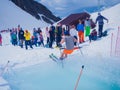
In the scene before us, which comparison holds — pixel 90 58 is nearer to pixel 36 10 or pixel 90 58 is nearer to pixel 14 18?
pixel 14 18

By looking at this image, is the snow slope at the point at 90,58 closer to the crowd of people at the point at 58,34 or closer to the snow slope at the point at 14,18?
the crowd of people at the point at 58,34

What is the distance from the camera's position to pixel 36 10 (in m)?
53.8

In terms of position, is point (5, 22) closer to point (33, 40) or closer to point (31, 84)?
point (33, 40)

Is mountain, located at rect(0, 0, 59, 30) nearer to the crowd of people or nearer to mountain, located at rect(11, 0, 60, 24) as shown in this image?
mountain, located at rect(11, 0, 60, 24)

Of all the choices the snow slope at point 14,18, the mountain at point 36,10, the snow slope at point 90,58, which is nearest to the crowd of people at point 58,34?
the snow slope at point 90,58

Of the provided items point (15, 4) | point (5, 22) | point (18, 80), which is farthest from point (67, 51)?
point (15, 4)

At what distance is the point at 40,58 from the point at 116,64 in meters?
2.65

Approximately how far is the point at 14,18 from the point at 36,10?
44.1 feet

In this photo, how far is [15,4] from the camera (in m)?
47.6

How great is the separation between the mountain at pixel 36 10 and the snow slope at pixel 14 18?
282 centimetres

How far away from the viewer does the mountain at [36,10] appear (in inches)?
1932

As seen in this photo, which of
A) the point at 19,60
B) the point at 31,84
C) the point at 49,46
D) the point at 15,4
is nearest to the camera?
the point at 31,84

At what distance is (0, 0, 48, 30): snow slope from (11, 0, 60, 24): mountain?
282 centimetres

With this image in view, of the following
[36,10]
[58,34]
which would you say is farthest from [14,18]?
[58,34]
